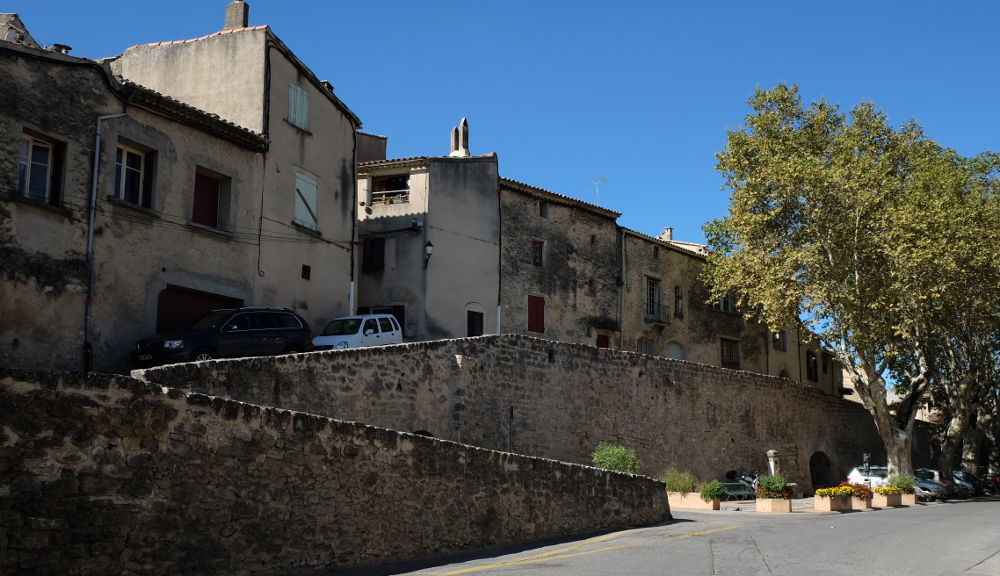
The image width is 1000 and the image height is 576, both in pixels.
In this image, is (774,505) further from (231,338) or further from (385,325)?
(231,338)

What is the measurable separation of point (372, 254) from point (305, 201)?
20.3 feet

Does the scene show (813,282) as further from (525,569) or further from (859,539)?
(525,569)

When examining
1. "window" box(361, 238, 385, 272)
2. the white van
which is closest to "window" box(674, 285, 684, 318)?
"window" box(361, 238, 385, 272)

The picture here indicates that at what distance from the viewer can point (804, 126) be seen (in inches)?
1524

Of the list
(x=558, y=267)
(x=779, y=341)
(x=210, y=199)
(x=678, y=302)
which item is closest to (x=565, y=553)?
(x=210, y=199)

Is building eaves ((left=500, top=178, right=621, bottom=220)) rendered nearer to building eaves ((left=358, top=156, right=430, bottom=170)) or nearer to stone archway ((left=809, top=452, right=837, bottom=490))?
Answer: building eaves ((left=358, top=156, right=430, bottom=170))

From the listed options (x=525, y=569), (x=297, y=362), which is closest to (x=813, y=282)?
(x=297, y=362)

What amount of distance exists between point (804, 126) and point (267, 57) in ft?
75.6

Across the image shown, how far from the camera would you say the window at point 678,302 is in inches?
1699

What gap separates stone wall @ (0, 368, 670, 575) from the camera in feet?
26.0

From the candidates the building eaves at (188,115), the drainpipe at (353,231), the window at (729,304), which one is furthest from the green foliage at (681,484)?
the window at (729,304)

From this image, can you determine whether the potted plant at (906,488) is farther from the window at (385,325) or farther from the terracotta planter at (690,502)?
the window at (385,325)

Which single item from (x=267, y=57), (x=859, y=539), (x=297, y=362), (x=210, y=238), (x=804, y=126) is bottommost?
(x=859, y=539)

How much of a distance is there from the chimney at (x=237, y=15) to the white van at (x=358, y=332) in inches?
368
